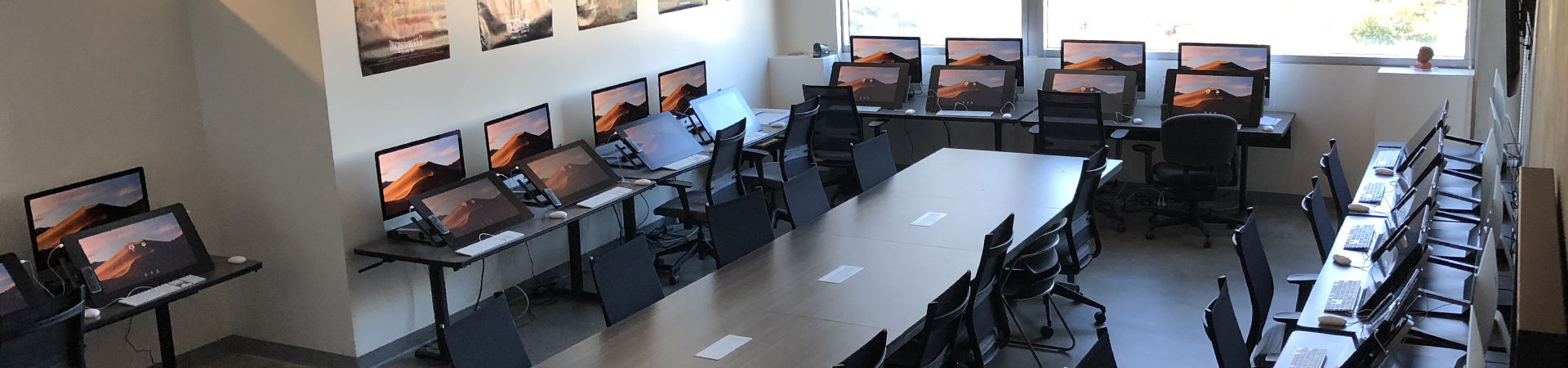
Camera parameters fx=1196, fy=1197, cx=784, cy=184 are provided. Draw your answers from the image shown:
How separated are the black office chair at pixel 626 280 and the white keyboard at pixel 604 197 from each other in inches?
64.5

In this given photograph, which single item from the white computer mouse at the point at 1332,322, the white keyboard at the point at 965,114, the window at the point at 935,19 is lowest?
the white computer mouse at the point at 1332,322

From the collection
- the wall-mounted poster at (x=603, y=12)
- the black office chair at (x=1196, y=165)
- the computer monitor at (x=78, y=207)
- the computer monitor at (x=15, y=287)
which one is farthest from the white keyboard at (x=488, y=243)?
the black office chair at (x=1196, y=165)

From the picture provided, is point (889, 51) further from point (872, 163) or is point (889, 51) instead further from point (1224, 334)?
point (1224, 334)

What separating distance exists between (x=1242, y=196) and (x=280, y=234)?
6.15 m

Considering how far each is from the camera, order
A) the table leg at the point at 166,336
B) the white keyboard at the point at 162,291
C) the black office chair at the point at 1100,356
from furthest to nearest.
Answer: the table leg at the point at 166,336, the white keyboard at the point at 162,291, the black office chair at the point at 1100,356

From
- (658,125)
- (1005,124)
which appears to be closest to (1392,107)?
(1005,124)

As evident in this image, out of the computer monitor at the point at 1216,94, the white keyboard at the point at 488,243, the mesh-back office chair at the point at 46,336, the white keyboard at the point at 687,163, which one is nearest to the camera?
the mesh-back office chair at the point at 46,336

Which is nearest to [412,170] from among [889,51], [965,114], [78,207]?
[78,207]

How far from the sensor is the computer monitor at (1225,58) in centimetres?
821

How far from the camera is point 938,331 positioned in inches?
170

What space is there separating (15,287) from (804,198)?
11.5 ft

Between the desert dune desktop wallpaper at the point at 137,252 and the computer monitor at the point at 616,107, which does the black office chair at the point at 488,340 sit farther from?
the computer monitor at the point at 616,107

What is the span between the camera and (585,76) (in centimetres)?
751

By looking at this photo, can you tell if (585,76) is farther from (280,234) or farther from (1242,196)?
(1242,196)
